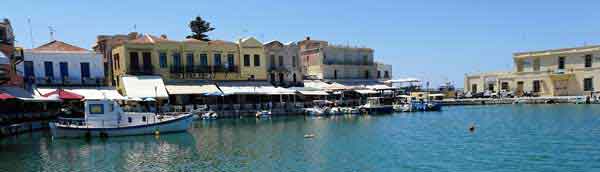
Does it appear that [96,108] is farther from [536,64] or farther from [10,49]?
[536,64]

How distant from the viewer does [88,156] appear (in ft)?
79.0

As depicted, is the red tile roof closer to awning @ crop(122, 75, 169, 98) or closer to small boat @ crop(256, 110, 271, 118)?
awning @ crop(122, 75, 169, 98)

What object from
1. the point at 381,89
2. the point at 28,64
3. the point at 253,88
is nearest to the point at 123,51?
the point at 28,64

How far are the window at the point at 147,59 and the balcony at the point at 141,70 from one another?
0.18m

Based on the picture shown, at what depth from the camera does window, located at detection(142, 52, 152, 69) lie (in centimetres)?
4878

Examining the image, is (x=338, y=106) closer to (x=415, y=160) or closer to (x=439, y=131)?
(x=439, y=131)

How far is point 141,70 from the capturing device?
48500 millimetres

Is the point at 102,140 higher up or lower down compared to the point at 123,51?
lower down

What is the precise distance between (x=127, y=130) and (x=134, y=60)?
59.2 feet

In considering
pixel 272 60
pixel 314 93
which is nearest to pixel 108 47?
pixel 272 60

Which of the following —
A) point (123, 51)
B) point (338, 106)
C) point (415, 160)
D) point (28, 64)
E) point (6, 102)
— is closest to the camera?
point (415, 160)

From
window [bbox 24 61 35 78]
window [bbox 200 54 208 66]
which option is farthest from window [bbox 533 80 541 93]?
window [bbox 24 61 35 78]

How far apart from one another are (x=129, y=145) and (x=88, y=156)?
13.1ft

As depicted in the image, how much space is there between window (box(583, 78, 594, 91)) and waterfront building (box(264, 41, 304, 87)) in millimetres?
37700
